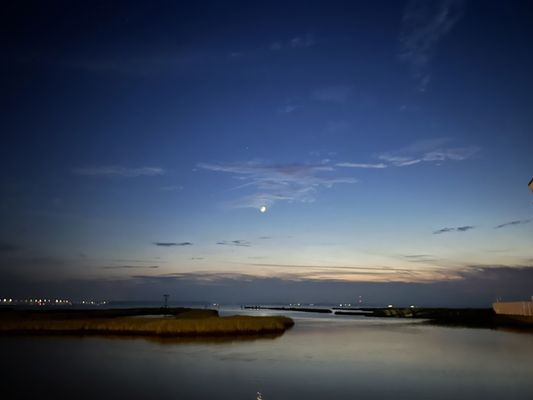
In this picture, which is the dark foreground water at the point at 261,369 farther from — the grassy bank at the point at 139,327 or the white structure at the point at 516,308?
the white structure at the point at 516,308

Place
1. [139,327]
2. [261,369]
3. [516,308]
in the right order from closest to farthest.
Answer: [261,369] → [139,327] → [516,308]

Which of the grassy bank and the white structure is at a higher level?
the white structure

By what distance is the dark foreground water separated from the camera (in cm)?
1838

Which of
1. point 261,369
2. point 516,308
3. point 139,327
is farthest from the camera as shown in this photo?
point 516,308

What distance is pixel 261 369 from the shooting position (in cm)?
2341

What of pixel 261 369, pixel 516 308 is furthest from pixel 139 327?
pixel 516 308

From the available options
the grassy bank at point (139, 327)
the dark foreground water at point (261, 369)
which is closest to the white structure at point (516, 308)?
the dark foreground water at point (261, 369)

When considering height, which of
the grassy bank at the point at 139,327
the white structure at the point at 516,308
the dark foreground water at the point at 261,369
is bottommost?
the dark foreground water at the point at 261,369

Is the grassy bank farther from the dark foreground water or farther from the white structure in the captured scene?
the white structure

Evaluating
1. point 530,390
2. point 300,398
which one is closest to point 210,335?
point 300,398

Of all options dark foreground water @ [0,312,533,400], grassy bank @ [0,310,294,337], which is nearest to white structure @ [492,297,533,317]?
dark foreground water @ [0,312,533,400]

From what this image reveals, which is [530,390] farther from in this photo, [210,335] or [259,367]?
[210,335]

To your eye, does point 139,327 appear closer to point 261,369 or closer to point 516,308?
point 261,369

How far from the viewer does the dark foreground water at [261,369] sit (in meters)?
18.4
